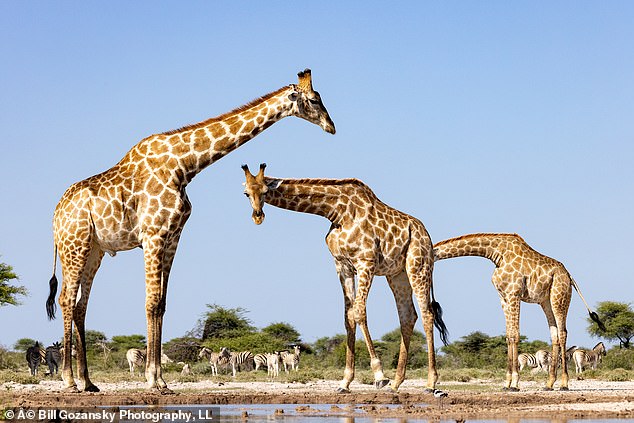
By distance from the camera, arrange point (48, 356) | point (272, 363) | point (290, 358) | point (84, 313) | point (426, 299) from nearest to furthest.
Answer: point (84, 313) → point (426, 299) → point (48, 356) → point (272, 363) → point (290, 358)

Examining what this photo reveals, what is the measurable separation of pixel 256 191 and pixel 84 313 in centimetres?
340

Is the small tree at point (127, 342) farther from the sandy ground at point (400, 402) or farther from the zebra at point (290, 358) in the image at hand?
the sandy ground at point (400, 402)

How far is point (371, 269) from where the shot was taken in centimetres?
1739

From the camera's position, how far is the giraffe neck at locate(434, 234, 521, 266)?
68.7 feet

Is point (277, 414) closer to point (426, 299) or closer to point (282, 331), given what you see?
point (426, 299)

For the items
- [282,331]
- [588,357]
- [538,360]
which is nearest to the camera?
[538,360]

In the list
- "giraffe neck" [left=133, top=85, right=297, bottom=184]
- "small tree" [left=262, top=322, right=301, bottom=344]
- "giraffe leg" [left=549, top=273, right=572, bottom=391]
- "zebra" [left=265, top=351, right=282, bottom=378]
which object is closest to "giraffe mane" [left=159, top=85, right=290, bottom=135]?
"giraffe neck" [left=133, top=85, right=297, bottom=184]

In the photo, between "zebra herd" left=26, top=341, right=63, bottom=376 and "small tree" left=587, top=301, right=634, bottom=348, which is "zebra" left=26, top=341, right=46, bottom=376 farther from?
"small tree" left=587, top=301, right=634, bottom=348

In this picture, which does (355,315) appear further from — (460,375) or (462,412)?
(460,375)

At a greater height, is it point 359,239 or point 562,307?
point 359,239

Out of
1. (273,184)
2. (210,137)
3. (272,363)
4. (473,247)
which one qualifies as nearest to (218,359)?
(272,363)

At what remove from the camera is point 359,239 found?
17.4m

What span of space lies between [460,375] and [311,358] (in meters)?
14.4

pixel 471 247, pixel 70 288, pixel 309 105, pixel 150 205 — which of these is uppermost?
pixel 309 105
